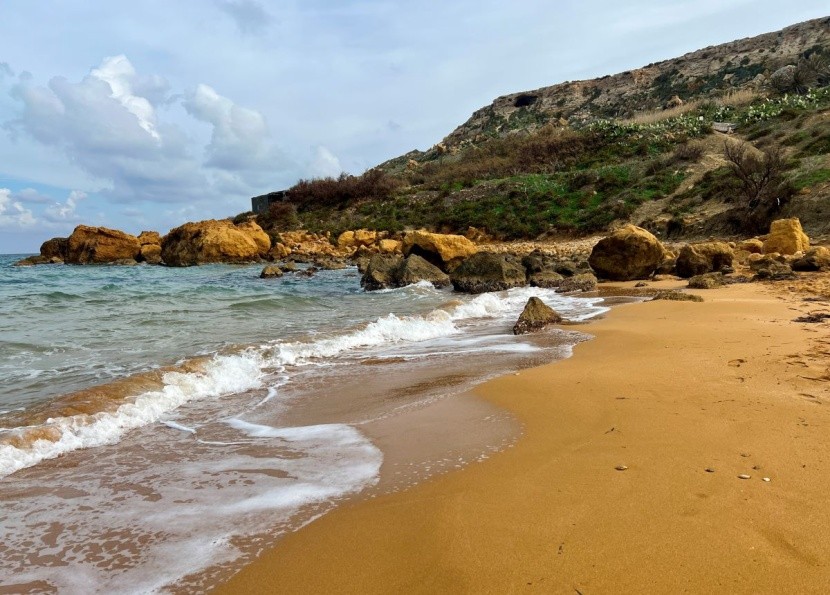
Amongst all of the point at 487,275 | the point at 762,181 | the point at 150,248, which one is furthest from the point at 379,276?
the point at 150,248

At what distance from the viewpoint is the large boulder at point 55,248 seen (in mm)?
37250

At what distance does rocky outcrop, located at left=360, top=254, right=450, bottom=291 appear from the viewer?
1655 centimetres

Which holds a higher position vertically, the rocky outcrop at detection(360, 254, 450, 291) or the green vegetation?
the green vegetation

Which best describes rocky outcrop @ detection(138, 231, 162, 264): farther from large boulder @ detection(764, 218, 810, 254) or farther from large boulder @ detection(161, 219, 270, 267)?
large boulder @ detection(764, 218, 810, 254)

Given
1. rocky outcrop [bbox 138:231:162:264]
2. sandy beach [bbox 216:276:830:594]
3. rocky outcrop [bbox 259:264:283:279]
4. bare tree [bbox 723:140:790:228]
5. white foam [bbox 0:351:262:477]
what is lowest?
sandy beach [bbox 216:276:830:594]

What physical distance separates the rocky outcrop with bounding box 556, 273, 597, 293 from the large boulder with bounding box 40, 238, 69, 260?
119 ft

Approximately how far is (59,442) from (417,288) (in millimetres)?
12059

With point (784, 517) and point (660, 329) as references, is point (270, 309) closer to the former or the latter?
point (660, 329)

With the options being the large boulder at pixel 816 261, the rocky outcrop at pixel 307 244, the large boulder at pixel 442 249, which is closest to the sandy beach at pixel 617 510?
the large boulder at pixel 816 261

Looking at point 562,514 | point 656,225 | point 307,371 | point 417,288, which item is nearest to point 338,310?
point 417,288

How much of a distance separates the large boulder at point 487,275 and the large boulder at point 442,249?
3.05 meters

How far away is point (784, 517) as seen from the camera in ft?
7.54

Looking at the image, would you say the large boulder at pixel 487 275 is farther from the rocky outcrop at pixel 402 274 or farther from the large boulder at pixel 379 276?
the large boulder at pixel 379 276

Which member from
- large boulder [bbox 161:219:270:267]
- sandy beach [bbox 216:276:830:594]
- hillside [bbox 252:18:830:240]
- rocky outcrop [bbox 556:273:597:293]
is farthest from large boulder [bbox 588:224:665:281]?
large boulder [bbox 161:219:270:267]
